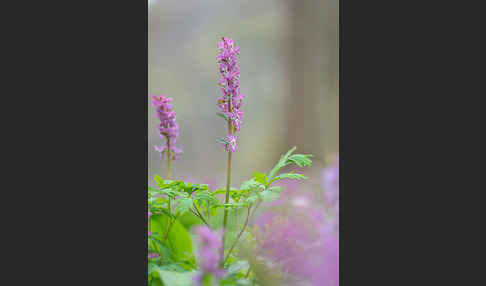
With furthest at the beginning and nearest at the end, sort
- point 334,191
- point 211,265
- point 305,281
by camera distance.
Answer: point 334,191, point 305,281, point 211,265

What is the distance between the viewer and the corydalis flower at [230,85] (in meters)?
1.68

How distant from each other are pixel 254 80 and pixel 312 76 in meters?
0.23

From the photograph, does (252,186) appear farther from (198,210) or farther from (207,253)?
(207,253)

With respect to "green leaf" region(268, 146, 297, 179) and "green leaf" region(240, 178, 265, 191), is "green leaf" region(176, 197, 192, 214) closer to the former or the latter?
"green leaf" region(240, 178, 265, 191)

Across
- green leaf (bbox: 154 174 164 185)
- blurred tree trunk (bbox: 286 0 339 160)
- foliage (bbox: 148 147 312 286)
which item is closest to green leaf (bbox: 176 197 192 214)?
foliage (bbox: 148 147 312 286)

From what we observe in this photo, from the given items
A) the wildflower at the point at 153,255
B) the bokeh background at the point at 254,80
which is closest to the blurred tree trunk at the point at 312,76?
the bokeh background at the point at 254,80

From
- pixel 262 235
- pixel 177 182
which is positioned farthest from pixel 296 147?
pixel 177 182

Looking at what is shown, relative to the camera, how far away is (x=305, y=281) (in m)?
1.64

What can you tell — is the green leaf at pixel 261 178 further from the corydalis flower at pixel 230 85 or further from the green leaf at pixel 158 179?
the green leaf at pixel 158 179

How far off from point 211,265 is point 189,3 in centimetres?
111

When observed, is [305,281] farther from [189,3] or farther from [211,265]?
[189,3]

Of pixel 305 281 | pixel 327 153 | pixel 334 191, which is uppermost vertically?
pixel 327 153

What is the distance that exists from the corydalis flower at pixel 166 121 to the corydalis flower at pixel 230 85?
239 millimetres

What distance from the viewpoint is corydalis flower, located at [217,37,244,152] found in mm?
1682
